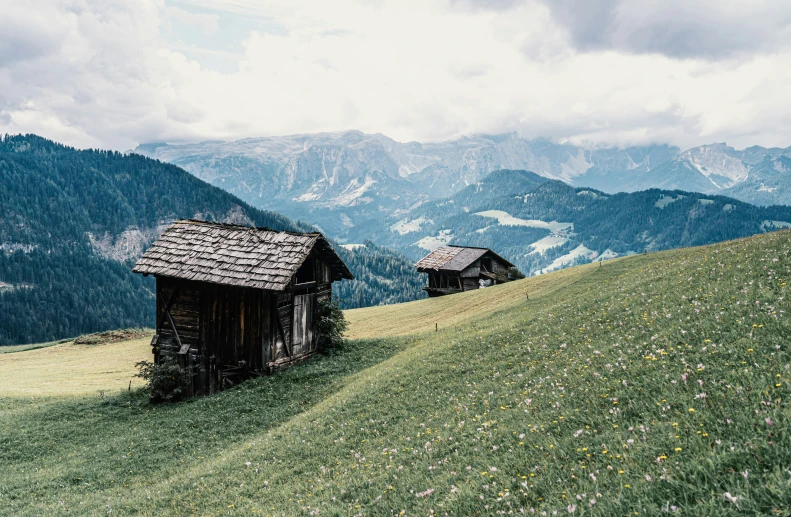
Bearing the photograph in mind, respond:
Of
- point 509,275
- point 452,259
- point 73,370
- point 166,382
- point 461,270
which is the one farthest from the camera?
point 452,259

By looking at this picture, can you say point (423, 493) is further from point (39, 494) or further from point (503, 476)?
point (39, 494)

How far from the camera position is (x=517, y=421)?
10.3 m

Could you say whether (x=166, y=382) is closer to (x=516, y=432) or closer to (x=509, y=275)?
(x=516, y=432)

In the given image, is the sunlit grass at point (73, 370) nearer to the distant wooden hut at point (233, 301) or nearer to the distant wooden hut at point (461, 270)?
the distant wooden hut at point (233, 301)

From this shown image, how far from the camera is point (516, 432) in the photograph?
9.72 metres

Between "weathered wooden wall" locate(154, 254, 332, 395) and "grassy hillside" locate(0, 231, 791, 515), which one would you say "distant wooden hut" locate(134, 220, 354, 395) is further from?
"grassy hillside" locate(0, 231, 791, 515)

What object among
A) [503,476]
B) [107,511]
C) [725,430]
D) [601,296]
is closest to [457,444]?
[503,476]

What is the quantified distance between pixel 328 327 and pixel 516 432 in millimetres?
23270

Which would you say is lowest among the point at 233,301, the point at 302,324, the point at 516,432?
the point at 516,432

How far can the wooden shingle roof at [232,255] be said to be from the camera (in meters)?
27.1

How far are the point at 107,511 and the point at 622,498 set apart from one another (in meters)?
14.1

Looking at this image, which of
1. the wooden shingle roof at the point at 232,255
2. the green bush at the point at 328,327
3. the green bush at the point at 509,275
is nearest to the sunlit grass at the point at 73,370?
the wooden shingle roof at the point at 232,255

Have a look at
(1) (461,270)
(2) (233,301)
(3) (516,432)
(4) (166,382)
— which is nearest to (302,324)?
(2) (233,301)

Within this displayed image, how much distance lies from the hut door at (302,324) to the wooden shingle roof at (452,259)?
167 feet
